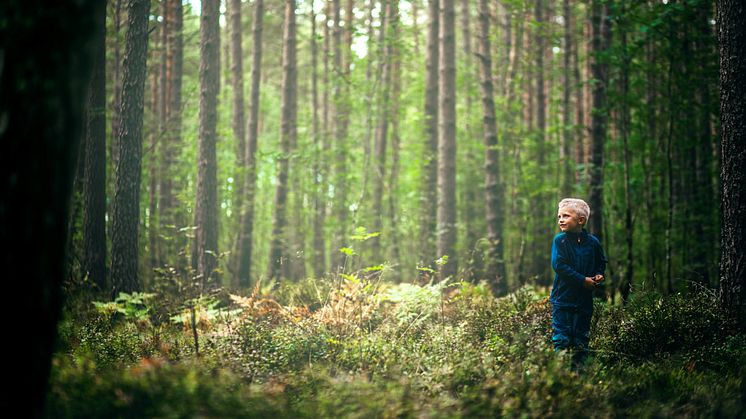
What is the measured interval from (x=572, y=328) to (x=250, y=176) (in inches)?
524

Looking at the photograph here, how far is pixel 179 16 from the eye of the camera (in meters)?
16.8

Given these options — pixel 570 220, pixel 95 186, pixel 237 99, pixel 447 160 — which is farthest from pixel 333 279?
pixel 237 99

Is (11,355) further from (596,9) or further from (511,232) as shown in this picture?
(511,232)

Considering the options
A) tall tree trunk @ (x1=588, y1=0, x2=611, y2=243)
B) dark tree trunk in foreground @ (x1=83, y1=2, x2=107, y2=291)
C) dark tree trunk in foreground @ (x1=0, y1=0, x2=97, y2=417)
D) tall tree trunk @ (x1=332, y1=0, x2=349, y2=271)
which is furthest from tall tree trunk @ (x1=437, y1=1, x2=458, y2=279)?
dark tree trunk in foreground @ (x1=0, y1=0, x2=97, y2=417)

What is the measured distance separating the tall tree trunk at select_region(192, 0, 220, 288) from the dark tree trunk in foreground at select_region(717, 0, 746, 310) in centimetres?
948

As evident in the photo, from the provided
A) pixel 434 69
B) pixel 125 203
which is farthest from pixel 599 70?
pixel 125 203

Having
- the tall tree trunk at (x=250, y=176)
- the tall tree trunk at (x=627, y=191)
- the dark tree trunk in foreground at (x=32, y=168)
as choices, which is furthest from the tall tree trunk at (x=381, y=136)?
the dark tree trunk in foreground at (x=32, y=168)

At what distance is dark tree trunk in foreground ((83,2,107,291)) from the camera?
10797 millimetres

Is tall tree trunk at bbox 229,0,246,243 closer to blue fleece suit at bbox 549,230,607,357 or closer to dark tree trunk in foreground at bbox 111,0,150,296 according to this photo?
dark tree trunk in foreground at bbox 111,0,150,296

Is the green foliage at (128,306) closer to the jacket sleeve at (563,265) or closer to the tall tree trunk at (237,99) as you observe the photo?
the jacket sleeve at (563,265)

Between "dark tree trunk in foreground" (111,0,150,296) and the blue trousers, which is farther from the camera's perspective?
"dark tree trunk in foreground" (111,0,150,296)

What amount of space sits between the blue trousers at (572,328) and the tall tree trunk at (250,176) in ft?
33.0

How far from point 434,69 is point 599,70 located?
5.78m

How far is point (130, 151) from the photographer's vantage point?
10719 millimetres
